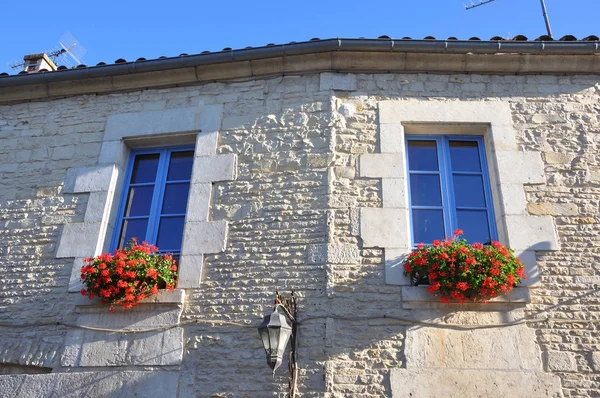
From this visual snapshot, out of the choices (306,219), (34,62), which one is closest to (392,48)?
(306,219)

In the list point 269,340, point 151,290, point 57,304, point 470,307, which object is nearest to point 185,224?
point 151,290

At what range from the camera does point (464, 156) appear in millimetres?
5426

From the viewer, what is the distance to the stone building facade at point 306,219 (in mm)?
4363

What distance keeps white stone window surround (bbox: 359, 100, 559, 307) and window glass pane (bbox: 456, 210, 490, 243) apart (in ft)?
0.41

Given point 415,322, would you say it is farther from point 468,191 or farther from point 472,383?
point 468,191

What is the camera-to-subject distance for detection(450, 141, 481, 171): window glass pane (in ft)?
17.6

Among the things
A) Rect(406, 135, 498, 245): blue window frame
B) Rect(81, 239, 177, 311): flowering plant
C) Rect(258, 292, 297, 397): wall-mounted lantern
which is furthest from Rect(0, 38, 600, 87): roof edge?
Rect(258, 292, 297, 397): wall-mounted lantern

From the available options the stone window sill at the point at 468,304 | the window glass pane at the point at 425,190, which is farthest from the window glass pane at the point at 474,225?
the stone window sill at the point at 468,304

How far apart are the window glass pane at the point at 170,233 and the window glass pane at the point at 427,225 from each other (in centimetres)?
203

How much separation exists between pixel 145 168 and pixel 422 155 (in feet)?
8.60

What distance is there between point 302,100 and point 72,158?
2.26 meters

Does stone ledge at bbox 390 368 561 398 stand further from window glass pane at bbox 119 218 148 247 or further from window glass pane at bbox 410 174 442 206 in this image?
window glass pane at bbox 119 218 148 247

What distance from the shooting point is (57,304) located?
4902 mm

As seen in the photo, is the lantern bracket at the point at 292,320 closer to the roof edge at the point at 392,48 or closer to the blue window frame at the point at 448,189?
the blue window frame at the point at 448,189
